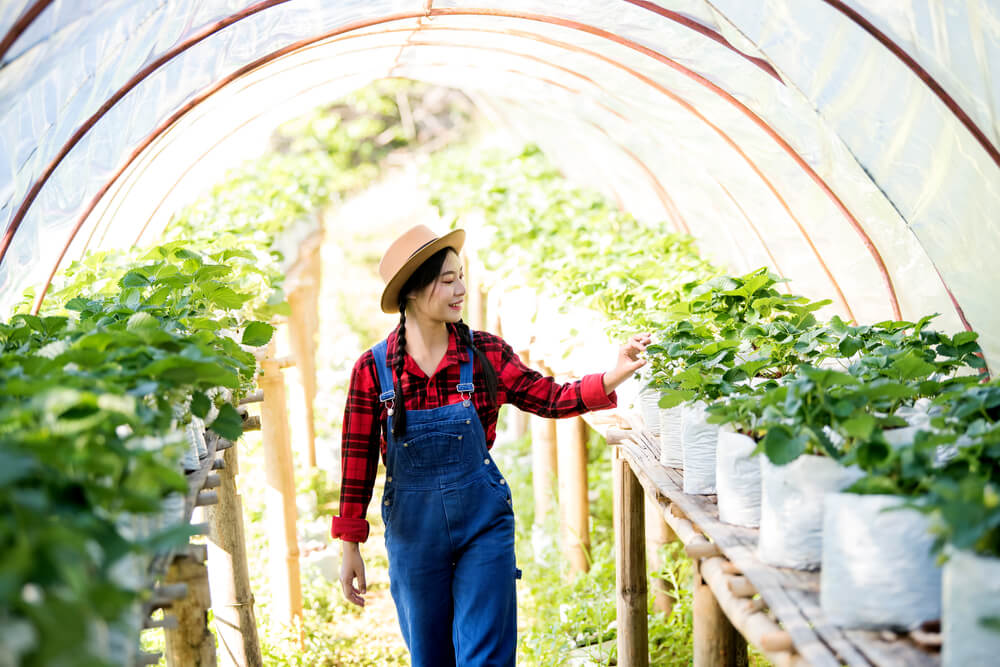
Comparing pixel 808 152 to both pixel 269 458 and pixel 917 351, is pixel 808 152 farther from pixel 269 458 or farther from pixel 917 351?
pixel 269 458

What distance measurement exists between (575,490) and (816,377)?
3.90 metres

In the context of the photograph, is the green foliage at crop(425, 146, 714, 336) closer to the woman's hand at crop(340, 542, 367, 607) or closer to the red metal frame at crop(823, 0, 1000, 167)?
the red metal frame at crop(823, 0, 1000, 167)

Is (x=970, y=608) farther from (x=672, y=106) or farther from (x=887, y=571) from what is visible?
(x=672, y=106)

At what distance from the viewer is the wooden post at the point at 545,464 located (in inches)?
259

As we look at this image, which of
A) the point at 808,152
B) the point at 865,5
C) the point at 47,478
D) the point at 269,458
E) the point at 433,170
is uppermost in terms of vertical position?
the point at 433,170

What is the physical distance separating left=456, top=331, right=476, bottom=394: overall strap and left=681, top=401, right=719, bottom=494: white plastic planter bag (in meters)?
0.77

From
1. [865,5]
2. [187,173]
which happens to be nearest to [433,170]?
[187,173]

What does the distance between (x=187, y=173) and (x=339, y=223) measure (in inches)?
392

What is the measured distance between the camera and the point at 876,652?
5.10 feet

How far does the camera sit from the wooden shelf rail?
158 cm

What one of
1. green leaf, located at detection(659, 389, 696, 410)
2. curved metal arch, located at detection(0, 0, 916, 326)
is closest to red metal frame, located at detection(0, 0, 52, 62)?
curved metal arch, located at detection(0, 0, 916, 326)

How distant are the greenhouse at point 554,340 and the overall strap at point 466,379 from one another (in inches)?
1.2

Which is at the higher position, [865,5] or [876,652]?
[865,5]

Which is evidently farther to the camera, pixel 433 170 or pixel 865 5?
pixel 433 170
